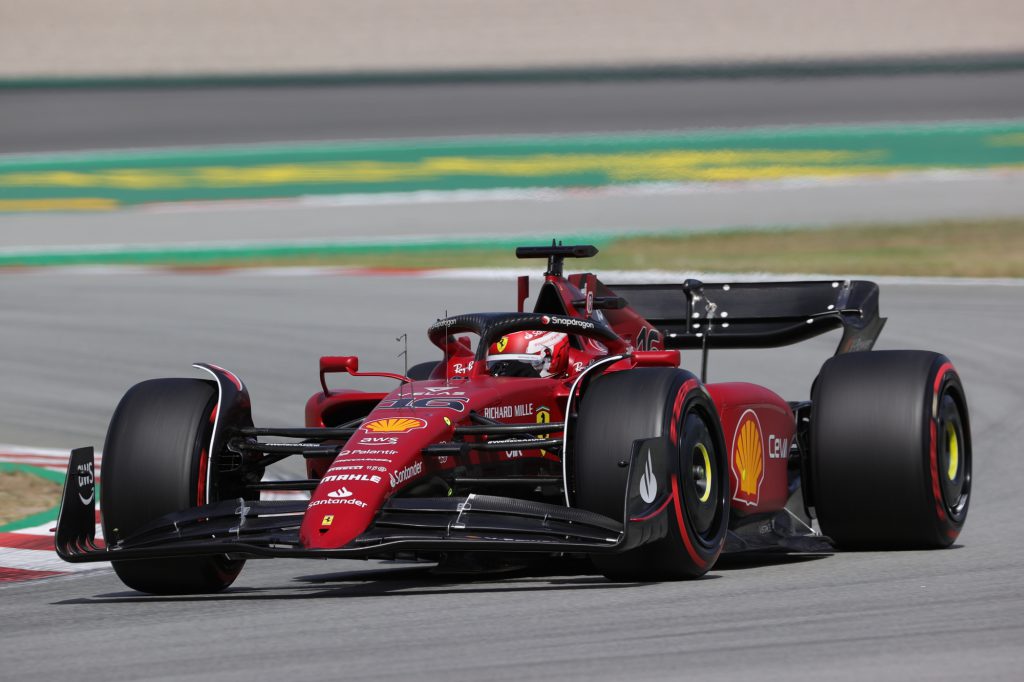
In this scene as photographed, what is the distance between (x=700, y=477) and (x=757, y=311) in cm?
334

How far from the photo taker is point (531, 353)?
325 inches

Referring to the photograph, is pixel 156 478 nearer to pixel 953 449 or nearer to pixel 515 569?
pixel 515 569

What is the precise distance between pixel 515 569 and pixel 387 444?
1220mm

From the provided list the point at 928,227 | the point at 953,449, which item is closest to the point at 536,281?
the point at 928,227

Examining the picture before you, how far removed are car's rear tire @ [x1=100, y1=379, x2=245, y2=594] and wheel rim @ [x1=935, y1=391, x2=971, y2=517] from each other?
351cm

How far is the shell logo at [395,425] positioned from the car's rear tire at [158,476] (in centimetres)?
81

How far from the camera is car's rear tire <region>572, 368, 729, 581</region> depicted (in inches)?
276

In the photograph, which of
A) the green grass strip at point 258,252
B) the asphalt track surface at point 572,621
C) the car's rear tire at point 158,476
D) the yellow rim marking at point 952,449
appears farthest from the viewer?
the green grass strip at point 258,252

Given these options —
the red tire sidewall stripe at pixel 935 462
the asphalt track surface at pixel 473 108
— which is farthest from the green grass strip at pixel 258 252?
the red tire sidewall stripe at pixel 935 462

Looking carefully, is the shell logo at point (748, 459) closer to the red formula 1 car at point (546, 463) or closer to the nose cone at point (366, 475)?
the red formula 1 car at point (546, 463)

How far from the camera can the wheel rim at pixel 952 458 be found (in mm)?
8499

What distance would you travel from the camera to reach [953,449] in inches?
348

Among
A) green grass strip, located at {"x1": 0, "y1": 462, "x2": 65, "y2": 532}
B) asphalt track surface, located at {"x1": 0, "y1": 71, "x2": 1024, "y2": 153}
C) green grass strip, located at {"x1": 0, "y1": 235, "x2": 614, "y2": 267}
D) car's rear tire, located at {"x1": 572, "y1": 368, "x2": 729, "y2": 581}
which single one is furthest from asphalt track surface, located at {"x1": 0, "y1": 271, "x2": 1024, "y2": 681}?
asphalt track surface, located at {"x1": 0, "y1": 71, "x2": 1024, "y2": 153}

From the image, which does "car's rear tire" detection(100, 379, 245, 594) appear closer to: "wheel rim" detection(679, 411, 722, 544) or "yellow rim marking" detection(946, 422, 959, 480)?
"wheel rim" detection(679, 411, 722, 544)
